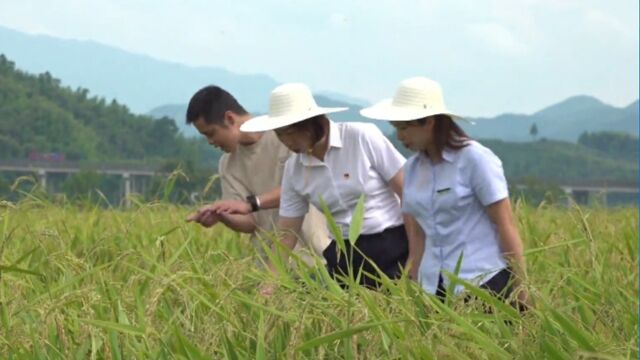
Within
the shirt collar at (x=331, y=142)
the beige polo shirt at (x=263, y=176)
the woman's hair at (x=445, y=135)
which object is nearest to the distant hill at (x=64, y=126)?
the beige polo shirt at (x=263, y=176)

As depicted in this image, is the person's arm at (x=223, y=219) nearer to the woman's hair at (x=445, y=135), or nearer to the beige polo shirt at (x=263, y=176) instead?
the beige polo shirt at (x=263, y=176)

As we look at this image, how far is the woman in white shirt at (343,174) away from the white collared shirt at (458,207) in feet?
0.92

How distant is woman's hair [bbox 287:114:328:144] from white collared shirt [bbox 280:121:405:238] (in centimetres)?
4

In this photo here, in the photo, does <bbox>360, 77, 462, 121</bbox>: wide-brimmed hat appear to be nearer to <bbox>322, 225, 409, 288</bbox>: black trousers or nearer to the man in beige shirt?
<bbox>322, 225, 409, 288</bbox>: black trousers

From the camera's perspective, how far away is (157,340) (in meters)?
2.53

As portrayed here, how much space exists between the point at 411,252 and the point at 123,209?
4.58 m

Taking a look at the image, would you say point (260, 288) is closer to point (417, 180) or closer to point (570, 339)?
point (417, 180)

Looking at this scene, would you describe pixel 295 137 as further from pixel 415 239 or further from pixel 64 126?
pixel 64 126

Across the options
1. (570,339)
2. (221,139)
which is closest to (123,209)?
(221,139)

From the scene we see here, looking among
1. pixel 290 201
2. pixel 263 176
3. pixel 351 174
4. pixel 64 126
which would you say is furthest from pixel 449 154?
pixel 64 126

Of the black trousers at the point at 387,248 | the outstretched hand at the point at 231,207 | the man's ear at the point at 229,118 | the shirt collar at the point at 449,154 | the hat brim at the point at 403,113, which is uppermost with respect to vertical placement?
the hat brim at the point at 403,113

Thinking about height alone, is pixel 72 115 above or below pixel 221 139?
below

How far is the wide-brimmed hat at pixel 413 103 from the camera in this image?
324cm

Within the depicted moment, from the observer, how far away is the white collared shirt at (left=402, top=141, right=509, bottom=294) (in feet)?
10.7
